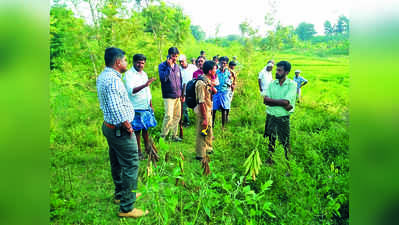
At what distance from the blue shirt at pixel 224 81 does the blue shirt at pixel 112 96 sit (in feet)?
11.8

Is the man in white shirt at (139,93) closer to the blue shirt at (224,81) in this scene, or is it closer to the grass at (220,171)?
the grass at (220,171)

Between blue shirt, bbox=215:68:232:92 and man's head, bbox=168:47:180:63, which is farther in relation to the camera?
blue shirt, bbox=215:68:232:92

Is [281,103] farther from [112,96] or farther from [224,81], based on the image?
[224,81]

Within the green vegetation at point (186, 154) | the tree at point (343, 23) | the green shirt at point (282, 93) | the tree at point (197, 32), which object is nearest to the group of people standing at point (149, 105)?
the green shirt at point (282, 93)

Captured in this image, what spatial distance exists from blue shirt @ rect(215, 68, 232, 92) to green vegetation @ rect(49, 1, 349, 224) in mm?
879

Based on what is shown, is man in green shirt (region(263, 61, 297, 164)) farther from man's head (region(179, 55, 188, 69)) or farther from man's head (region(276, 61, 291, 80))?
man's head (region(179, 55, 188, 69))

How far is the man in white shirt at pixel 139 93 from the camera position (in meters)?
3.90

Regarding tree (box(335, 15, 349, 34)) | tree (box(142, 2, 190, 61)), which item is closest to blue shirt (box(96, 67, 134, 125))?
tree (box(335, 15, 349, 34))

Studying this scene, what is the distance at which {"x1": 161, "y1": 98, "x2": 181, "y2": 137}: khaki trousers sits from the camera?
16.1 ft

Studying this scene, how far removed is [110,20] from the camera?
197 inches
